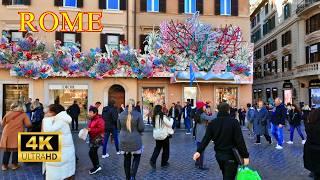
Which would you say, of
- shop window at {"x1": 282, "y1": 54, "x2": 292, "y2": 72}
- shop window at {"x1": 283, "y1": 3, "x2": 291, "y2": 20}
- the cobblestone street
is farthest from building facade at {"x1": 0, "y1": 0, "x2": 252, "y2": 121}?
shop window at {"x1": 283, "y1": 3, "x2": 291, "y2": 20}

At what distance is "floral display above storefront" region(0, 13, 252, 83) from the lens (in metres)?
24.5

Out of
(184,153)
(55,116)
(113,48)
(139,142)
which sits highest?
(113,48)

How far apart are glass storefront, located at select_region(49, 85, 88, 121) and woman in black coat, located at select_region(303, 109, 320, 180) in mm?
20666

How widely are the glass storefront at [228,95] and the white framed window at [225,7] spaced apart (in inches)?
219

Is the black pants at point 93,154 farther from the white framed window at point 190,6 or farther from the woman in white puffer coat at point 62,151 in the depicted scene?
the white framed window at point 190,6

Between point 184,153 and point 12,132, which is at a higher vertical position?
point 12,132

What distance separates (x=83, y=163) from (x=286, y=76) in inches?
1449

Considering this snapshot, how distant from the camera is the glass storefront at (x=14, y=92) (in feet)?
83.9

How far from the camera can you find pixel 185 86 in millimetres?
27984

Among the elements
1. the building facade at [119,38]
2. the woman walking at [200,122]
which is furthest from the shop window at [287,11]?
the woman walking at [200,122]

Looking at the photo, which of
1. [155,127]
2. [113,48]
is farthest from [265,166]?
[113,48]

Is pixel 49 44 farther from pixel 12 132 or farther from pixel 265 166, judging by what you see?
pixel 265 166

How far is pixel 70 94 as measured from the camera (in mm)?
26500

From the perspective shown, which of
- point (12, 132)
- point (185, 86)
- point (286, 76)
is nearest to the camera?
point (12, 132)
